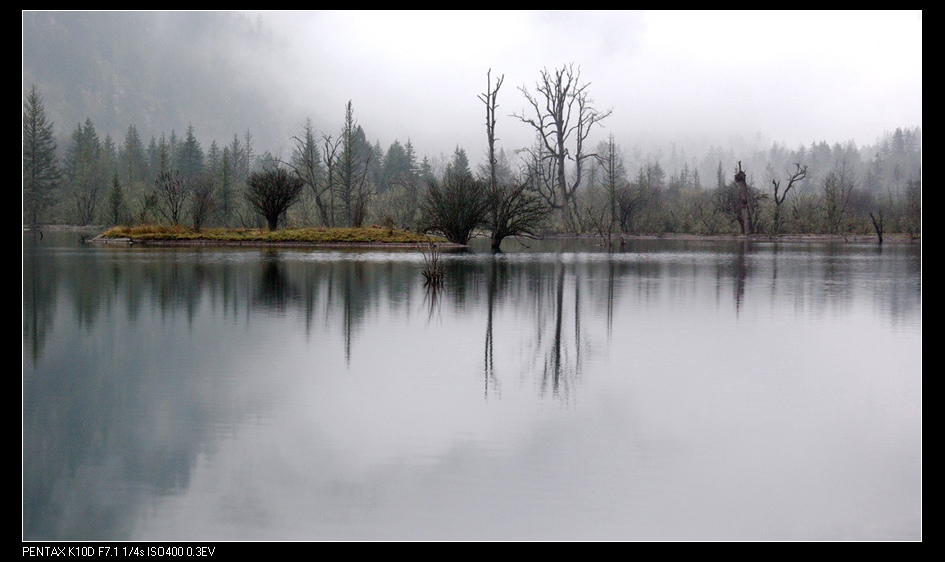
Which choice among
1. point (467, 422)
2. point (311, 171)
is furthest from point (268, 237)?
point (467, 422)

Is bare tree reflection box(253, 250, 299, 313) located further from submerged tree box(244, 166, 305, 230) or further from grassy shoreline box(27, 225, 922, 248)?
submerged tree box(244, 166, 305, 230)

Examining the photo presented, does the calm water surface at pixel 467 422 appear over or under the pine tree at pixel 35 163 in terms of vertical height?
A: under

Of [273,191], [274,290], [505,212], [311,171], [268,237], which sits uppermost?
[311,171]

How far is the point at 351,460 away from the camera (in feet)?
15.8

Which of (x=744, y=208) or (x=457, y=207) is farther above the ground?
(x=744, y=208)

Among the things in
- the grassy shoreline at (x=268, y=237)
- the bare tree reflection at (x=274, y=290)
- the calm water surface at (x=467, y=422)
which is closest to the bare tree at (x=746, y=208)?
the grassy shoreline at (x=268, y=237)

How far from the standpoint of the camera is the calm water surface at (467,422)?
411 centimetres

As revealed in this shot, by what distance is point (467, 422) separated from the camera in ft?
18.2

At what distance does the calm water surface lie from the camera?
411cm

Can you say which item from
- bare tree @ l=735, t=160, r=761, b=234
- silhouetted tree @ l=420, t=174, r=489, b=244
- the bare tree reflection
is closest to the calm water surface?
the bare tree reflection

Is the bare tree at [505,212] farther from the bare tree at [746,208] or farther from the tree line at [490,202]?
the bare tree at [746,208]

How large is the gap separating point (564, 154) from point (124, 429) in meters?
41.2

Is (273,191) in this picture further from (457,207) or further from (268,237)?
(457,207)
